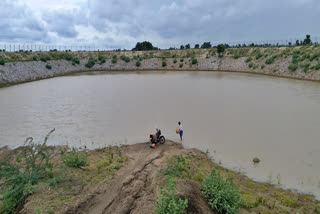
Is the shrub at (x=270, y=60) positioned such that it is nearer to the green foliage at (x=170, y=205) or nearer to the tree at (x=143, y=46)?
the tree at (x=143, y=46)

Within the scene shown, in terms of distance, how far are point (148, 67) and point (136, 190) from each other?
62.3m

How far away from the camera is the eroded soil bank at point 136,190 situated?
9.81 m

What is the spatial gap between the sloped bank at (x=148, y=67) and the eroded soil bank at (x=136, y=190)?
35.9 meters

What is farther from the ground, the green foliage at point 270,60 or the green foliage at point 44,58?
the green foliage at point 270,60

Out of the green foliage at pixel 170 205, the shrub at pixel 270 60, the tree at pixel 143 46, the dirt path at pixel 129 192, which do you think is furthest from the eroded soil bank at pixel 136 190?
the tree at pixel 143 46

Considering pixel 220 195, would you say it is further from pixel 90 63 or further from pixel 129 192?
pixel 90 63

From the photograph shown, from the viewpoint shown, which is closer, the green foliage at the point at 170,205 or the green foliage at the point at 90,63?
the green foliage at the point at 170,205

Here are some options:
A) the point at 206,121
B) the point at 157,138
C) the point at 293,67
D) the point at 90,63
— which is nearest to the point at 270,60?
the point at 293,67

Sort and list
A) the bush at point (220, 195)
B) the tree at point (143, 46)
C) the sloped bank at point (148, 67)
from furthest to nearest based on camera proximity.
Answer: the tree at point (143, 46)
the sloped bank at point (148, 67)
the bush at point (220, 195)

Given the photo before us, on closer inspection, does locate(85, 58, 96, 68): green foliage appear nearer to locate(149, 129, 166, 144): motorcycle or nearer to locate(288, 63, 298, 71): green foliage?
locate(288, 63, 298, 71): green foliage

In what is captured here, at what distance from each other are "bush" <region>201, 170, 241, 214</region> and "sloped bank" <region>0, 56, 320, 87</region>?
39452 mm

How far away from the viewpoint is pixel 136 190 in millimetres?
11000

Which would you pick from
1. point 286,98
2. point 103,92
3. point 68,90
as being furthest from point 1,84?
point 286,98

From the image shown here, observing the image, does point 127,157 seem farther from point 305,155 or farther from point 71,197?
point 305,155
